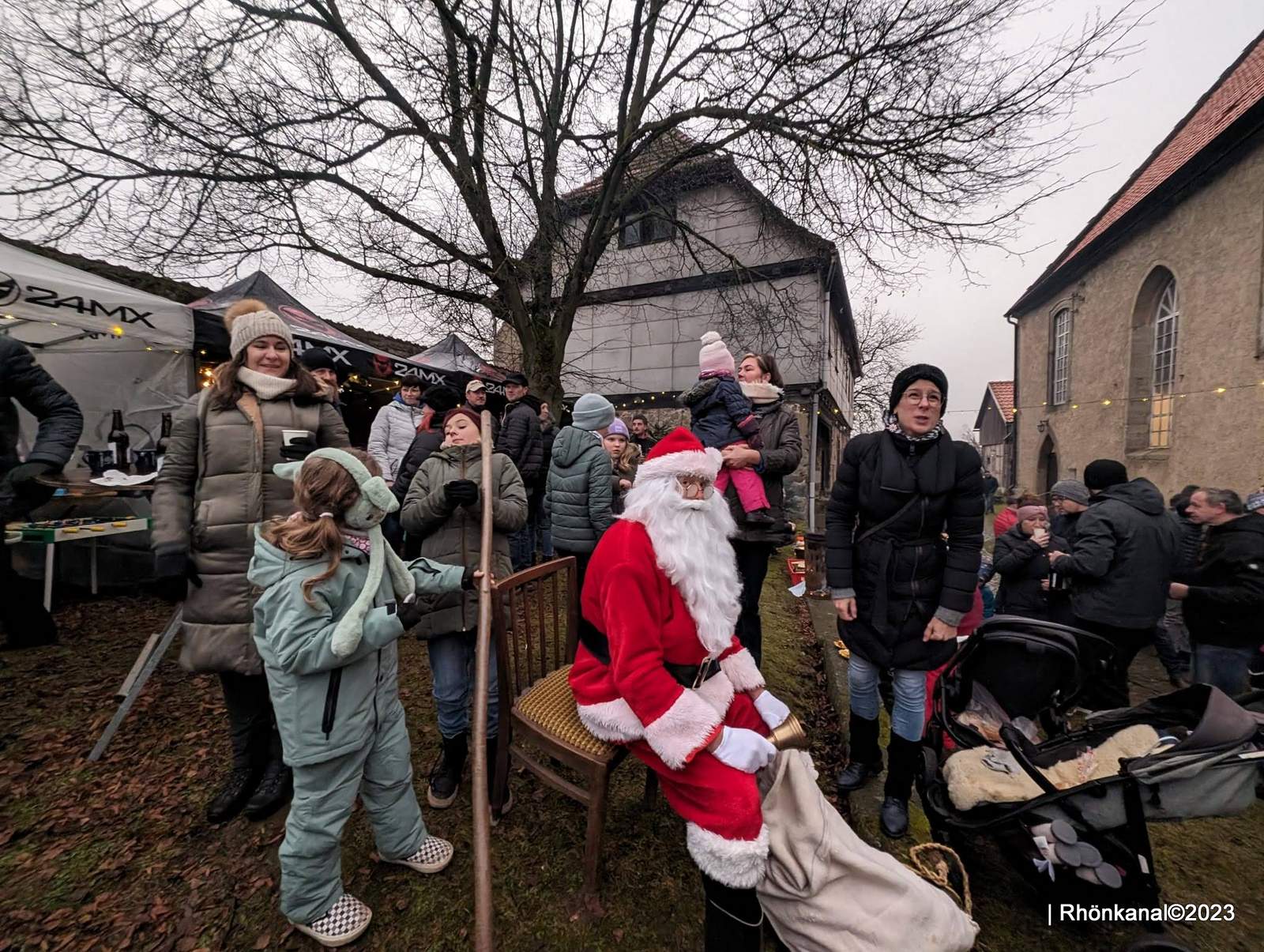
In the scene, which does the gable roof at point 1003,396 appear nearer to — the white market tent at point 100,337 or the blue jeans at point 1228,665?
the blue jeans at point 1228,665

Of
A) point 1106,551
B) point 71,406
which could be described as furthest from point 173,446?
point 1106,551

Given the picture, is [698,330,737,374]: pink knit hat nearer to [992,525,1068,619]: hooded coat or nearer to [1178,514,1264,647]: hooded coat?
[992,525,1068,619]: hooded coat

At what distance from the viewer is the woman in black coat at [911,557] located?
2135mm

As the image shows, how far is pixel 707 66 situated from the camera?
6457 mm

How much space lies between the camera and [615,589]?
1638mm

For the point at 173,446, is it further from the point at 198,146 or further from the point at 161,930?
the point at 198,146

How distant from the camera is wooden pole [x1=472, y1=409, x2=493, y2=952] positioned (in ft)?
4.32

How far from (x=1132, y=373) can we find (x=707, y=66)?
45.6 feet

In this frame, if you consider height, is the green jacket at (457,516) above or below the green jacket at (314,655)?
above

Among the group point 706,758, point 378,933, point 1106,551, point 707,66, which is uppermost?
point 707,66

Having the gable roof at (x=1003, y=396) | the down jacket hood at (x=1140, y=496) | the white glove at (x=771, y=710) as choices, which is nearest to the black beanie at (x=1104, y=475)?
the down jacket hood at (x=1140, y=496)

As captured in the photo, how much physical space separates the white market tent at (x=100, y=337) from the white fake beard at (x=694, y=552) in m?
4.44

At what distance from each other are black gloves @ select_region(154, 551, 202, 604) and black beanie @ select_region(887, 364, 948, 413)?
127 inches

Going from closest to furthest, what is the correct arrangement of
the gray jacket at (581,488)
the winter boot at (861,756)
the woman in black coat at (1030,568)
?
1. the winter boot at (861,756)
2. the woman in black coat at (1030,568)
3. the gray jacket at (581,488)
